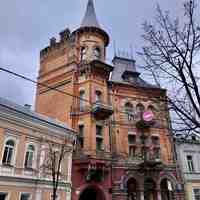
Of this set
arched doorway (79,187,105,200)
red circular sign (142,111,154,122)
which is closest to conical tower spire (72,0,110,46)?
red circular sign (142,111,154,122)

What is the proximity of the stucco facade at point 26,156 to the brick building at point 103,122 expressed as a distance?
10.0 feet

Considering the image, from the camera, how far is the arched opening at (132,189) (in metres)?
22.8

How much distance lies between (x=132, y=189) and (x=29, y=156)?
1117 centimetres

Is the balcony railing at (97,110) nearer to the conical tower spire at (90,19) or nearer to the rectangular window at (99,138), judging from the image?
the rectangular window at (99,138)

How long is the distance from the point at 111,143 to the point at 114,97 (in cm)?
529

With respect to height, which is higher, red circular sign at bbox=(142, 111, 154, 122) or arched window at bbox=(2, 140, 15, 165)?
red circular sign at bbox=(142, 111, 154, 122)

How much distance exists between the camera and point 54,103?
26.4 meters

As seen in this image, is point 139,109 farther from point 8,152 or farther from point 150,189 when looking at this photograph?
point 8,152

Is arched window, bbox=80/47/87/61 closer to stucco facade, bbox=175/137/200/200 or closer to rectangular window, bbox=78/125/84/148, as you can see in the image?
rectangular window, bbox=78/125/84/148

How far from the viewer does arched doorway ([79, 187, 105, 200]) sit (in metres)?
21.5

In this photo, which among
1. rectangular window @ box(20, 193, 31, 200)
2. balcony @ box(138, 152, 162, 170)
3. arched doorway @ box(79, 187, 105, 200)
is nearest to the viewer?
rectangular window @ box(20, 193, 31, 200)

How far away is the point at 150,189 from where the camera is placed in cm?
2367

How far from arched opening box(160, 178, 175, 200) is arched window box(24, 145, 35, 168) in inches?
557

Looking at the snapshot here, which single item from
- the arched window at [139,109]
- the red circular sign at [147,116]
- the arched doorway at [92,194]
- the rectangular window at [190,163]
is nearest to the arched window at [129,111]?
the arched window at [139,109]
